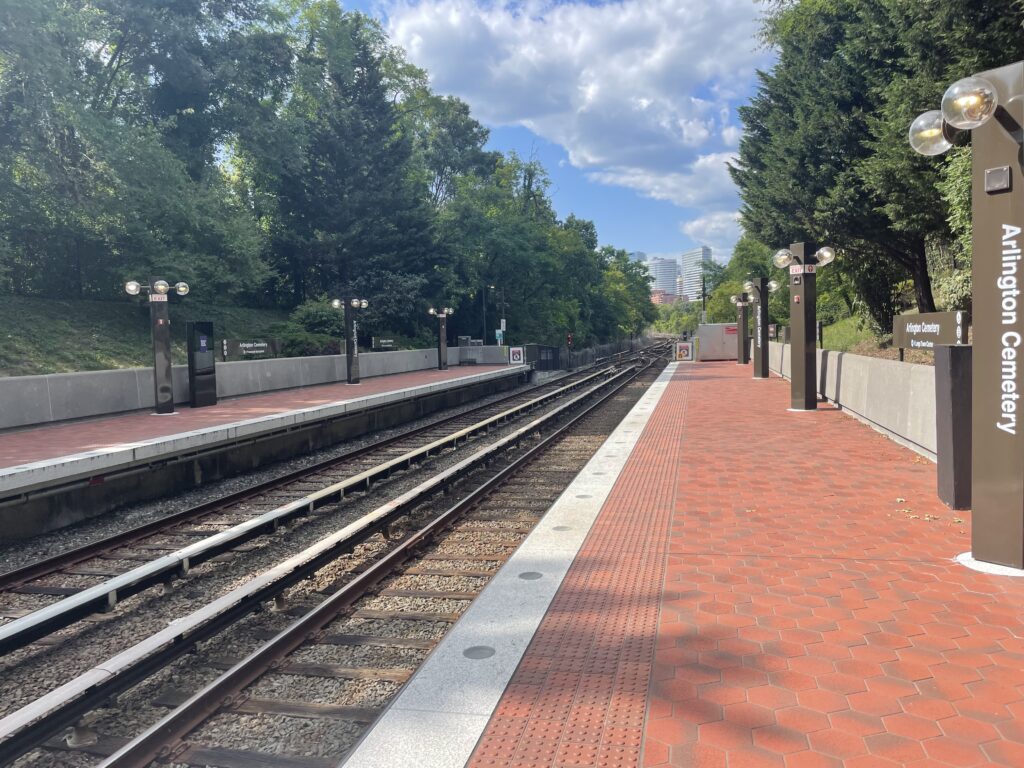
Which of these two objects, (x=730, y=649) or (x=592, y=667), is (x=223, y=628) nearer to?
(x=592, y=667)

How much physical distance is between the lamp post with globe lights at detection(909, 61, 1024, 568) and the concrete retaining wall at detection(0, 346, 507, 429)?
15.2 metres

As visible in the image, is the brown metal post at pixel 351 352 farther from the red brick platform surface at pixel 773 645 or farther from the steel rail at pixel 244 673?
the red brick platform surface at pixel 773 645

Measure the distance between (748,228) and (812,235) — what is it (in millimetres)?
6875

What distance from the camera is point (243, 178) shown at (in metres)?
38.2

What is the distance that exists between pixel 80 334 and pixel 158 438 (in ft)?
43.5

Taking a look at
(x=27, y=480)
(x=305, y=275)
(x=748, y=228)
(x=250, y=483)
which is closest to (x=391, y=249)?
(x=305, y=275)

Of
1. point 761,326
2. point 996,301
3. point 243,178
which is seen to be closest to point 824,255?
point 996,301

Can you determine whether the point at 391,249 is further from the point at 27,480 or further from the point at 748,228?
the point at 27,480

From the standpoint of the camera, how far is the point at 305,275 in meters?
36.9

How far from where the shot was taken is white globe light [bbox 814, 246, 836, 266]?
46.1ft

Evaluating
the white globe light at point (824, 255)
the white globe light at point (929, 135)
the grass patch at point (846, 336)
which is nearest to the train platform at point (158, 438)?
the white globe light at point (929, 135)

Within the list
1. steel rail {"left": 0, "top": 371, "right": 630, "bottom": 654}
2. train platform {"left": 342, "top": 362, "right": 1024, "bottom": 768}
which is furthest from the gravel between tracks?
train platform {"left": 342, "top": 362, "right": 1024, "bottom": 768}

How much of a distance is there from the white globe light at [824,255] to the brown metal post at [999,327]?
383 inches

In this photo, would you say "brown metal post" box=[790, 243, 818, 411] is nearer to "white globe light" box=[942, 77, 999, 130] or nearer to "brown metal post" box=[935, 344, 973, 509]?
"brown metal post" box=[935, 344, 973, 509]
